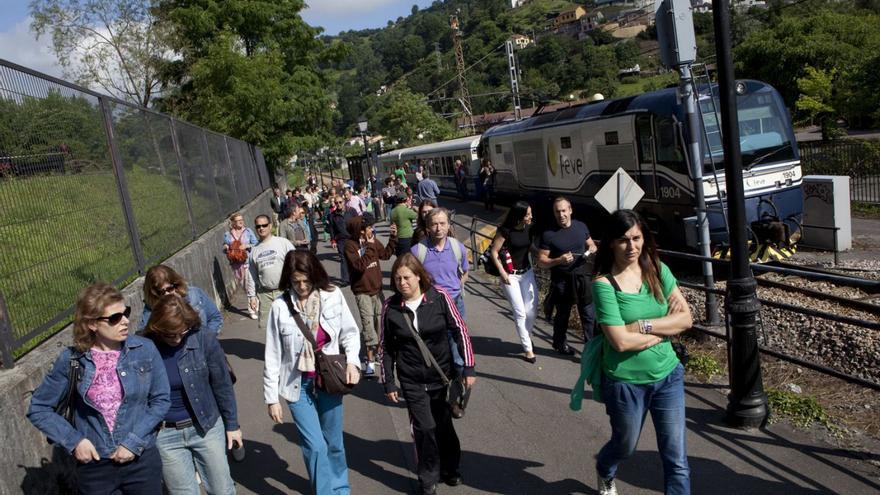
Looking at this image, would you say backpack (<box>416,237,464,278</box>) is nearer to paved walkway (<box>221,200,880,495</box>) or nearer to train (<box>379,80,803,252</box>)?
paved walkway (<box>221,200,880,495</box>)

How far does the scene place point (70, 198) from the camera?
20.4 ft

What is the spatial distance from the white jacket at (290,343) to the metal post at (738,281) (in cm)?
286

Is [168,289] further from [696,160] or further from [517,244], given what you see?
[696,160]

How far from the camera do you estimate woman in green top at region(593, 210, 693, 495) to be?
393 cm

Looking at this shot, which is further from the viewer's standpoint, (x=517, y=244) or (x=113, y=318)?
(x=517, y=244)

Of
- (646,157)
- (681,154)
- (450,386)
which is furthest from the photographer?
(646,157)

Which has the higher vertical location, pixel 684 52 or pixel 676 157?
pixel 684 52

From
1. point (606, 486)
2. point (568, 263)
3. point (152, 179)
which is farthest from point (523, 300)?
point (152, 179)

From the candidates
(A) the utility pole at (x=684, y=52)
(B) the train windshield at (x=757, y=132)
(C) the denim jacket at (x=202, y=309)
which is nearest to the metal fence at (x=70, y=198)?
(C) the denim jacket at (x=202, y=309)

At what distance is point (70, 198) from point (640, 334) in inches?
192

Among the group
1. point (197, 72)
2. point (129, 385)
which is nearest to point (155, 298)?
point (129, 385)

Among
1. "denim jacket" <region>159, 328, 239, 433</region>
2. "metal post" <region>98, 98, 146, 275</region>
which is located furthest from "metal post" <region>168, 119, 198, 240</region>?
"denim jacket" <region>159, 328, 239, 433</region>

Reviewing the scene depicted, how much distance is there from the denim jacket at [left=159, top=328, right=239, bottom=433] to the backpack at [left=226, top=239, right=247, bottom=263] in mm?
6739

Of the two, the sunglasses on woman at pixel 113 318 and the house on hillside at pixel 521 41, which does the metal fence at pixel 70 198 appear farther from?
the house on hillside at pixel 521 41
